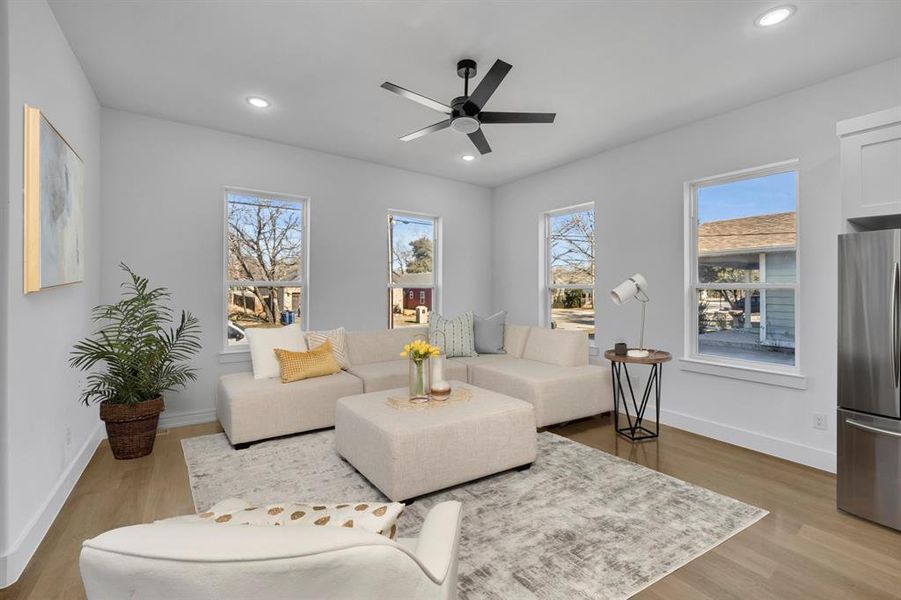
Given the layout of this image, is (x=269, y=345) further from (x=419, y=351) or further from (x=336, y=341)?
(x=419, y=351)

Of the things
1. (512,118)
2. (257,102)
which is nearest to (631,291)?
(512,118)

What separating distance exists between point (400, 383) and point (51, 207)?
9.09ft

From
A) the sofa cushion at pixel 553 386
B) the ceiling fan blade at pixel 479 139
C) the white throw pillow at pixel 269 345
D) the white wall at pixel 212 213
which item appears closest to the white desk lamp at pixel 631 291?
the sofa cushion at pixel 553 386

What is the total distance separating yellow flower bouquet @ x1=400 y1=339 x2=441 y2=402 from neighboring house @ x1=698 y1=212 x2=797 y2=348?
2.66 metres

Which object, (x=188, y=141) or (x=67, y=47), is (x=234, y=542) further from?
(x=188, y=141)

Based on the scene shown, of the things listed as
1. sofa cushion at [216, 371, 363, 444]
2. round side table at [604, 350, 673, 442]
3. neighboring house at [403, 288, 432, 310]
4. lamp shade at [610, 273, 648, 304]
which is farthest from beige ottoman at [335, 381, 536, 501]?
neighboring house at [403, 288, 432, 310]

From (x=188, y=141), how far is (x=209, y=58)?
1425 mm

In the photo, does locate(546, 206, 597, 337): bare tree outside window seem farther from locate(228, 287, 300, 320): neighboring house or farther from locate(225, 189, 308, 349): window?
locate(228, 287, 300, 320): neighboring house

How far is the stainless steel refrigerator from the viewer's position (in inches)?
88.5

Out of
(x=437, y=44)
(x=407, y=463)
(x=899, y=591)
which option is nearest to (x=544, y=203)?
(x=437, y=44)

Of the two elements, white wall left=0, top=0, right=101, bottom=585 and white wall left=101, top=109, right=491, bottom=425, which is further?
white wall left=101, top=109, right=491, bottom=425

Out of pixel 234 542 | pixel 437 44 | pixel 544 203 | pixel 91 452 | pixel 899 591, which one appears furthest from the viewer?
pixel 544 203

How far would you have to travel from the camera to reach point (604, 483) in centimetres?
275

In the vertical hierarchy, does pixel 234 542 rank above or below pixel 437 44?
below
